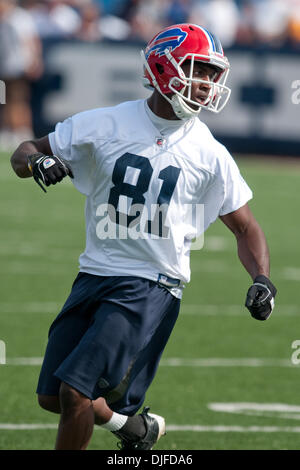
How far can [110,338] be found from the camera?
14.3 feet

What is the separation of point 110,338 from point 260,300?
2.01ft

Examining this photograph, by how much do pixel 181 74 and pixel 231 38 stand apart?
1399 cm

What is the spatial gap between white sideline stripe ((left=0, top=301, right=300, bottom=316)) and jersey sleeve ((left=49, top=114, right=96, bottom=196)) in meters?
3.43

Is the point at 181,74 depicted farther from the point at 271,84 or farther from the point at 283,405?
the point at 271,84

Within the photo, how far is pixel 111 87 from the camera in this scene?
17234 millimetres

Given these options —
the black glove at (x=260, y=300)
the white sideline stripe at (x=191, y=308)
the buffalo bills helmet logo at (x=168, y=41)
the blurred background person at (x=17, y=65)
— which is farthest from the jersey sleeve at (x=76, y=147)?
the blurred background person at (x=17, y=65)

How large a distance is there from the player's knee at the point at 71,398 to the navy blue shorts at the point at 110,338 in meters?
0.02

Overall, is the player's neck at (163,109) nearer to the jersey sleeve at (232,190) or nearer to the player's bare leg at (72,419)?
the jersey sleeve at (232,190)

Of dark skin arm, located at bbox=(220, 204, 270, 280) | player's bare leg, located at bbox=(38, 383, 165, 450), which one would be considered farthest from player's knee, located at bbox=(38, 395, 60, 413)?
dark skin arm, located at bbox=(220, 204, 270, 280)

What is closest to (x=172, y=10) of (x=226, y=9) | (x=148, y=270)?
(x=226, y=9)

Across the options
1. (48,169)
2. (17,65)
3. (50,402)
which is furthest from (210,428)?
(17,65)

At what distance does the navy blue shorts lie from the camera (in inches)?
170

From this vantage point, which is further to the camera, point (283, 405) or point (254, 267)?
point (283, 405)

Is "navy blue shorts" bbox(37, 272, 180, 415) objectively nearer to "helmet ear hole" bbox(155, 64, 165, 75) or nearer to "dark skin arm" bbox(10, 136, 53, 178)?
"dark skin arm" bbox(10, 136, 53, 178)
